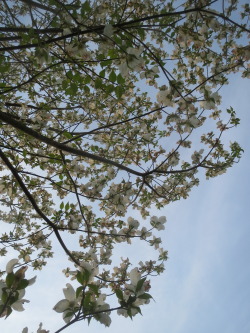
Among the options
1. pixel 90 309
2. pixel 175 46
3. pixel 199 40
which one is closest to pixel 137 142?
pixel 175 46

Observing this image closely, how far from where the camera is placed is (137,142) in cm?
480

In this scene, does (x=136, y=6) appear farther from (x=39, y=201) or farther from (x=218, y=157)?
(x=39, y=201)

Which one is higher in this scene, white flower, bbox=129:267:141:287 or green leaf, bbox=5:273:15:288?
green leaf, bbox=5:273:15:288

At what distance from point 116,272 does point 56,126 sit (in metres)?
2.76

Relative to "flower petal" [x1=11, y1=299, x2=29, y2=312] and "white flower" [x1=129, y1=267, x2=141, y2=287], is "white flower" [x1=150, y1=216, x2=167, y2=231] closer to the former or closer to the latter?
"white flower" [x1=129, y1=267, x2=141, y2=287]

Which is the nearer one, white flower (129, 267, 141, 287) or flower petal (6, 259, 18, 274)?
flower petal (6, 259, 18, 274)

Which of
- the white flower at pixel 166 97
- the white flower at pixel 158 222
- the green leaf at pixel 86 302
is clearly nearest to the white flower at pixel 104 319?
the green leaf at pixel 86 302

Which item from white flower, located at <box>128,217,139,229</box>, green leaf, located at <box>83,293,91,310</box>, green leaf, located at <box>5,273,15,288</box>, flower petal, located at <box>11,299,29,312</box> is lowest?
green leaf, located at <box>83,293,91,310</box>

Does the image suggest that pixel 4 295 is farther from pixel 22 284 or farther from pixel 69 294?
pixel 69 294

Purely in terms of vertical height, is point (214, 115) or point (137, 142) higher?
point (137, 142)

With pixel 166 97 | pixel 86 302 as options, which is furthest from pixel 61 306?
pixel 166 97

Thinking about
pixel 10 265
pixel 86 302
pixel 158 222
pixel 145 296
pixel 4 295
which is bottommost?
pixel 145 296

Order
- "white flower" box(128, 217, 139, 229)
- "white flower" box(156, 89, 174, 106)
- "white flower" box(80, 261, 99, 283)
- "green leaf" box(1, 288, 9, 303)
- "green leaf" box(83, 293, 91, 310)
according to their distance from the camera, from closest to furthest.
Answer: "green leaf" box(1, 288, 9, 303) < "green leaf" box(83, 293, 91, 310) < "white flower" box(80, 261, 99, 283) < "white flower" box(156, 89, 174, 106) < "white flower" box(128, 217, 139, 229)

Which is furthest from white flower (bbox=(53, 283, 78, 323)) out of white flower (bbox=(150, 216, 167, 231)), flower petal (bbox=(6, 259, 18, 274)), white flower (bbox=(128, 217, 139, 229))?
white flower (bbox=(150, 216, 167, 231))
